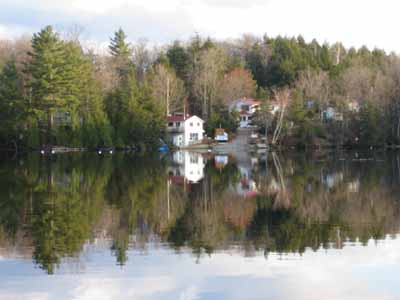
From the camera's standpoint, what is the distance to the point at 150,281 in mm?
12453

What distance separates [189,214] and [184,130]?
55.5 metres

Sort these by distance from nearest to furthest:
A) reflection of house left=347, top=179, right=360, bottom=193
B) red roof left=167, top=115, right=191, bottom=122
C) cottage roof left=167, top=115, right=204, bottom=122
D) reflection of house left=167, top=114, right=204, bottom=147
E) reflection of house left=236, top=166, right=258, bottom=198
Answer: reflection of house left=236, top=166, right=258, bottom=198 < reflection of house left=347, top=179, right=360, bottom=193 < cottage roof left=167, top=115, right=204, bottom=122 < reflection of house left=167, top=114, right=204, bottom=147 < red roof left=167, top=115, right=191, bottom=122

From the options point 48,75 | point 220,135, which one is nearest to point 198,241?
point 48,75

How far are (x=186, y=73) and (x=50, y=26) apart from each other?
26917 millimetres

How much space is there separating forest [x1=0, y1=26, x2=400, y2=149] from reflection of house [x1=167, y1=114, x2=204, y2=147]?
2.02 metres

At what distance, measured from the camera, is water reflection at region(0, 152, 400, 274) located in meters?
16.0

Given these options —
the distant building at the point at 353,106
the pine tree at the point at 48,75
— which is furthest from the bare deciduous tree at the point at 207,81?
the pine tree at the point at 48,75

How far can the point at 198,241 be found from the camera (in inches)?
651

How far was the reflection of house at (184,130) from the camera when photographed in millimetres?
76375

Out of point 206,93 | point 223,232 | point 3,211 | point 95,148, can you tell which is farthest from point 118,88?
point 223,232

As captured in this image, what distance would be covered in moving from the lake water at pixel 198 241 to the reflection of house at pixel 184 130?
45.3 meters

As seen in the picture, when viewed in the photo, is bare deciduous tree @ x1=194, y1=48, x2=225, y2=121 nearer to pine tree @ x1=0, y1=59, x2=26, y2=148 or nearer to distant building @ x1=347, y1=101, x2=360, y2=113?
distant building @ x1=347, y1=101, x2=360, y2=113

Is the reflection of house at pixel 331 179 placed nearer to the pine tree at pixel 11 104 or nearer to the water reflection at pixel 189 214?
the water reflection at pixel 189 214

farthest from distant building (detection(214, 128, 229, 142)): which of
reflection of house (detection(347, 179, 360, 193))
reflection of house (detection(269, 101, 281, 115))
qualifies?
reflection of house (detection(347, 179, 360, 193))
